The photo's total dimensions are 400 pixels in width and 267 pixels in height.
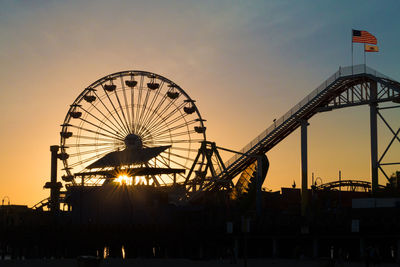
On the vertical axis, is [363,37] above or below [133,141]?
above

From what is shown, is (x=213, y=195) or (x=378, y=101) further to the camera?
(x=213, y=195)

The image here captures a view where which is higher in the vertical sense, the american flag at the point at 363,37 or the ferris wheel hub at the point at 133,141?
the american flag at the point at 363,37

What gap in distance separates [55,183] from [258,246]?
1067 inches

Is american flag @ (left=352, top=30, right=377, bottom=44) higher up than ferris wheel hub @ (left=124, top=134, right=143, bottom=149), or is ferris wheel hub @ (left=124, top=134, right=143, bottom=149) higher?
american flag @ (left=352, top=30, right=377, bottom=44)

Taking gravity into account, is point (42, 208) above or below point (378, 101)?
below

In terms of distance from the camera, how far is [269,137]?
71.0m

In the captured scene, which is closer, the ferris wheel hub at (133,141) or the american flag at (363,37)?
the american flag at (363,37)

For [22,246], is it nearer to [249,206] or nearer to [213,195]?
[213,195]

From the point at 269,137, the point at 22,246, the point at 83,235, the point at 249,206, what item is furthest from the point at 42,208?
the point at 269,137

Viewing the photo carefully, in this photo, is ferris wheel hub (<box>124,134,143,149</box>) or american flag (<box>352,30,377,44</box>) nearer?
american flag (<box>352,30,377,44</box>)

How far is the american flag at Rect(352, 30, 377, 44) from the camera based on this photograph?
6300 centimetres

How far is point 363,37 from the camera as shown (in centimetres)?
6328

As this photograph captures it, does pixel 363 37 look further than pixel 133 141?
No

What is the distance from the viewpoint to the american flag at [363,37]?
63.0m
